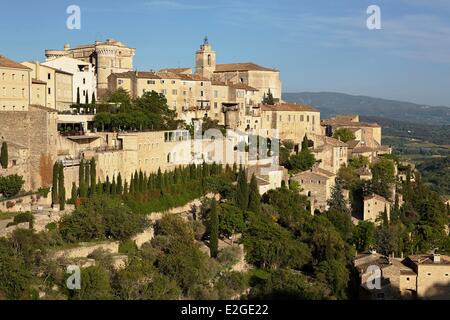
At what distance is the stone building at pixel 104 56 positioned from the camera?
163 ft

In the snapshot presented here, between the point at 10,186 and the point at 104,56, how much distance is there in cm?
2305

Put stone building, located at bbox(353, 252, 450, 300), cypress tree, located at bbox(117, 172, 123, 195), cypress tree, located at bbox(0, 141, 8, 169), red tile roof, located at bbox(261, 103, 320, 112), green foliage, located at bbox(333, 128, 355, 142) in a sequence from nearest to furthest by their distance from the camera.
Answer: cypress tree, located at bbox(0, 141, 8, 169)
stone building, located at bbox(353, 252, 450, 300)
cypress tree, located at bbox(117, 172, 123, 195)
red tile roof, located at bbox(261, 103, 320, 112)
green foliage, located at bbox(333, 128, 355, 142)

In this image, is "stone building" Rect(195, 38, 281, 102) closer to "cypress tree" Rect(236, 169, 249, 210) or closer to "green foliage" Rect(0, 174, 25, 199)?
"cypress tree" Rect(236, 169, 249, 210)

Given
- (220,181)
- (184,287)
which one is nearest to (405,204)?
(220,181)

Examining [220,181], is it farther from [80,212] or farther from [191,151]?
[80,212]

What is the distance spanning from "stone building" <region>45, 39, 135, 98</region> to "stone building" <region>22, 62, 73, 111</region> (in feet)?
17.8

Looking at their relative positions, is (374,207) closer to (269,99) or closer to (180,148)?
(180,148)

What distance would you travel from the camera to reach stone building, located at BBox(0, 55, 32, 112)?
105 ft

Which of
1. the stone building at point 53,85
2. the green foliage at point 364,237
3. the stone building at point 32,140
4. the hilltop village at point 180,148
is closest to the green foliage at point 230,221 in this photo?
the hilltop village at point 180,148

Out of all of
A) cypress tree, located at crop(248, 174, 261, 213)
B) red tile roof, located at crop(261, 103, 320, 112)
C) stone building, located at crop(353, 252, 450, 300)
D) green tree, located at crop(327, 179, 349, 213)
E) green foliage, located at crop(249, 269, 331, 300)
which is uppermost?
red tile roof, located at crop(261, 103, 320, 112)

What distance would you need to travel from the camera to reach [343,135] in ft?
187

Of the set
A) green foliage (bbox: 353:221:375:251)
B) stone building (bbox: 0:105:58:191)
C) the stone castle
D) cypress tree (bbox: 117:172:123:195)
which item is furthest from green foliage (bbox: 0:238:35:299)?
green foliage (bbox: 353:221:375:251)

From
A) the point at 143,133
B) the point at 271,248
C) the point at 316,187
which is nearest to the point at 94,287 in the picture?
→ the point at 271,248

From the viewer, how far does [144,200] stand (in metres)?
32.7
